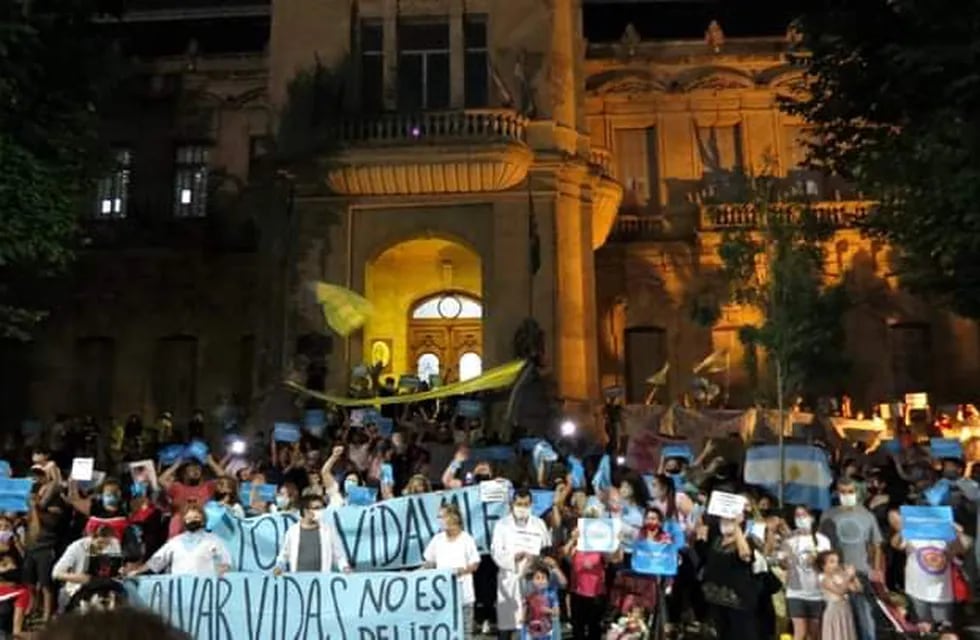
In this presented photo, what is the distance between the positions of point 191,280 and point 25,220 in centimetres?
1506

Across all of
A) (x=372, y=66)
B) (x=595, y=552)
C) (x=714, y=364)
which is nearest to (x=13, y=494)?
(x=595, y=552)

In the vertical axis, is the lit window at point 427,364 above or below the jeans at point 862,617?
above

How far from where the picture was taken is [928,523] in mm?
10984

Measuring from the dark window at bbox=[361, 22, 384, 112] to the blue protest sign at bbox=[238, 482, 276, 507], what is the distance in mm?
15043

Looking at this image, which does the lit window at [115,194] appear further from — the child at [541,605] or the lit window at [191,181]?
the child at [541,605]

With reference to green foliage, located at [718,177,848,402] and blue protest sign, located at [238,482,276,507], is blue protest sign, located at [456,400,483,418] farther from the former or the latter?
blue protest sign, located at [238,482,276,507]

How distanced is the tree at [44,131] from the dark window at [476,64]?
9.37 meters

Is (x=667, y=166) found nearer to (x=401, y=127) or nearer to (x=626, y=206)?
(x=626, y=206)

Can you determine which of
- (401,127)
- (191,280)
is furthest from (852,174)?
(191,280)

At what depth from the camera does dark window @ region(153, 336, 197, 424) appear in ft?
107

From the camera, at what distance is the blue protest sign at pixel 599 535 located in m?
11.1

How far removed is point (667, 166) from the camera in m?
33.4

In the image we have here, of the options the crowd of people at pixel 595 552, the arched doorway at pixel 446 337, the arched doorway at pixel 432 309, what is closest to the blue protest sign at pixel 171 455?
the crowd of people at pixel 595 552

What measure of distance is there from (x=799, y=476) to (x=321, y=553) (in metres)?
7.82
